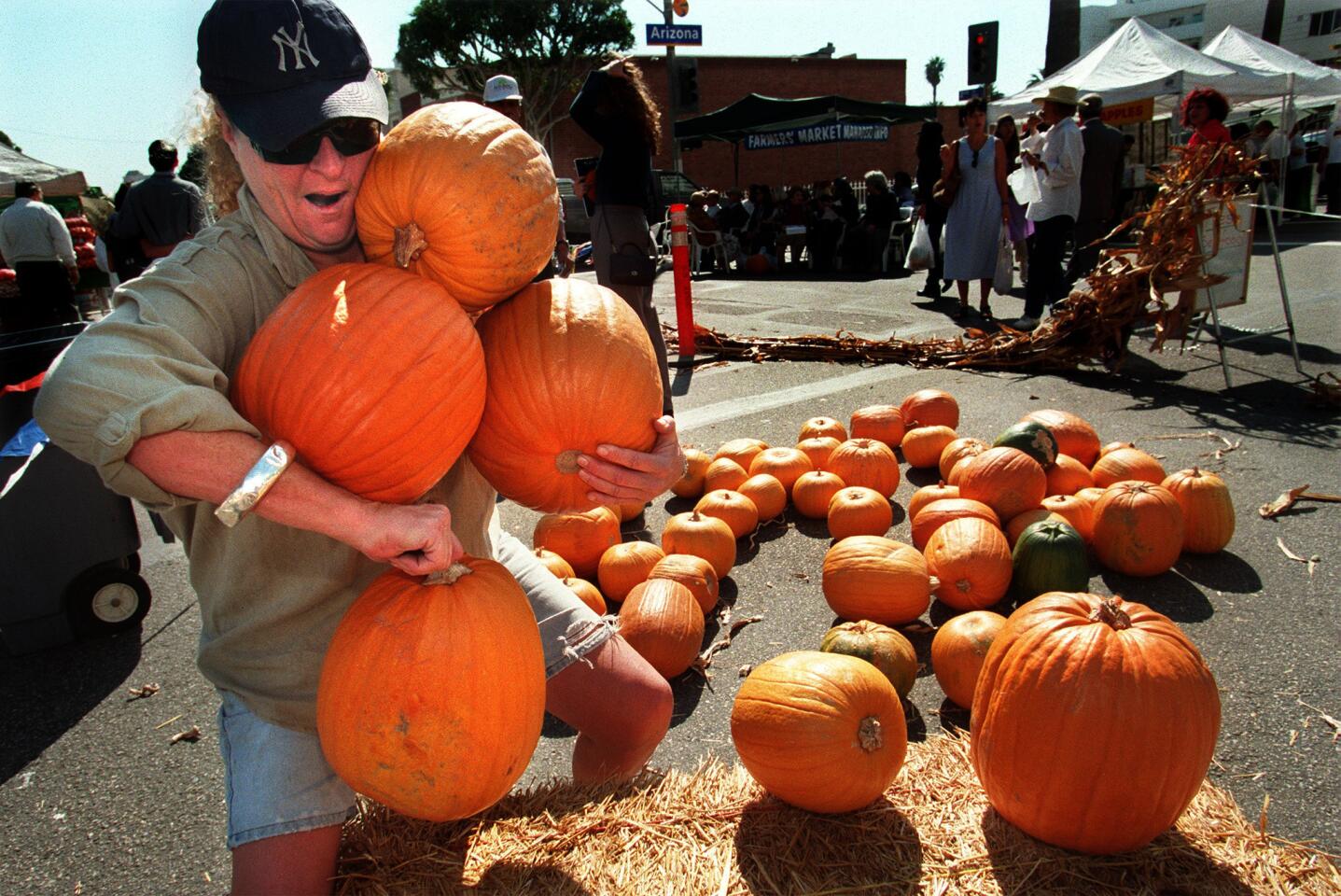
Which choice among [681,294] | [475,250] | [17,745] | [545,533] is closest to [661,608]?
[545,533]

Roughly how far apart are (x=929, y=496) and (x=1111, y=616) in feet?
7.33

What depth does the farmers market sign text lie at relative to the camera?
2194cm

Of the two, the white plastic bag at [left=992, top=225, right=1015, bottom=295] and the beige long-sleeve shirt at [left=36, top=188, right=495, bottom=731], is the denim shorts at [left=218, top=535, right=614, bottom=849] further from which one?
the white plastic bag at [left=992, top=225, right=1015, bottom=295]

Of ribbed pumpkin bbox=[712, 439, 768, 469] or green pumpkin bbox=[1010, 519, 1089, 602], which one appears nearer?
green pumpkin bbox=[1010, 519, 1089, 602]

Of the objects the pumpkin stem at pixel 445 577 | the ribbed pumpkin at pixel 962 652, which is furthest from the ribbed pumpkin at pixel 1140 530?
the pumpkin stem at pixel 445 577

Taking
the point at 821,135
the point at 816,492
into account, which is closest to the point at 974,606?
the point at 816,492

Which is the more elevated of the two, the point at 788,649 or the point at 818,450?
the point at 818,450

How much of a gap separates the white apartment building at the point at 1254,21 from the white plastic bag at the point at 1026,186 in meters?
36.5

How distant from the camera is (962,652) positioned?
115 inches

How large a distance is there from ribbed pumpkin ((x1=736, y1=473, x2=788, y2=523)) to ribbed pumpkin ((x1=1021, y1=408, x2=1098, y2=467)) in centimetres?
146

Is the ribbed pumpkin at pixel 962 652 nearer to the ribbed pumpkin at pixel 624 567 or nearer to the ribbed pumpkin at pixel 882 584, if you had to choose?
the ribbed pumpkin at pixel 882 584

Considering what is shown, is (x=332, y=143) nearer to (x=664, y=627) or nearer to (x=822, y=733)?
(x=822, y=733)

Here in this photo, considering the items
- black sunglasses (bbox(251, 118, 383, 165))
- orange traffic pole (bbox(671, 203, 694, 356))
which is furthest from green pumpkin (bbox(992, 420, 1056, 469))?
orange traffic pole (bbox(671, 203, 694, 356))

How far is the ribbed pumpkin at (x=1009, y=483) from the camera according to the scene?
407 centimetres
